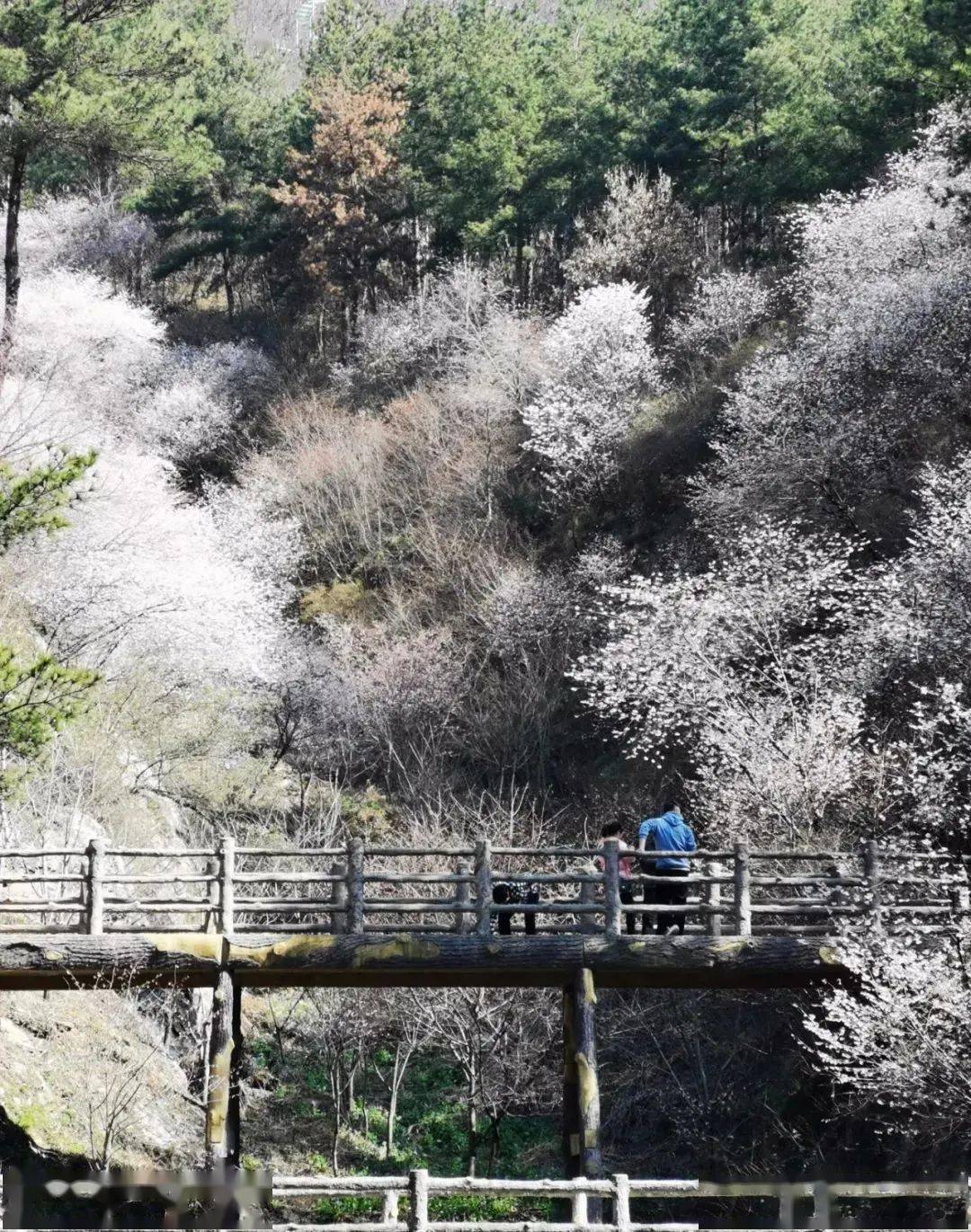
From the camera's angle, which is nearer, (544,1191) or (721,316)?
(544,1191)

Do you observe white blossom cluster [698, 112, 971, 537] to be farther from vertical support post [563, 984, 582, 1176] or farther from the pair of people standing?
vertical support post [563, 984, 582, 1176]

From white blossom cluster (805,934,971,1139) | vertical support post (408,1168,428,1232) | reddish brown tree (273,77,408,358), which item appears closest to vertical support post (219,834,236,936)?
white blossom cluster (805,934,971,1139)

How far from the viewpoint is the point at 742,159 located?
157ft

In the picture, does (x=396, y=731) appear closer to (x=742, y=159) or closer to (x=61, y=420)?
(x=61, y=420)

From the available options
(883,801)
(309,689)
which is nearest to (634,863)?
(883,801)

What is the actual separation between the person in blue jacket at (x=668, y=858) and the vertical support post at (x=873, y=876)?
73.4 inches

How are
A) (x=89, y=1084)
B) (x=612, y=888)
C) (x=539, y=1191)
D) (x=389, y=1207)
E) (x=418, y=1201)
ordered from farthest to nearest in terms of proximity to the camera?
1. (x=89, y=1084)
2. (x=612, y=888)
3. (x=389, y=1207)
4. (x=539, y=1191)
5. (x=418, y=1201)

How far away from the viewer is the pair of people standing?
18422mm

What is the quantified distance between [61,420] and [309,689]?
988cm

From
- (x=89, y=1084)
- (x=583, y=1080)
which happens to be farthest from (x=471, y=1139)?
(x=583, y=1080)

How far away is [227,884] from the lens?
18297 millimetres

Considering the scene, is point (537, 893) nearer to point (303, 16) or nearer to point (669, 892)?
point (669, 892)

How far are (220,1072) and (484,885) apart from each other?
3.40 meters

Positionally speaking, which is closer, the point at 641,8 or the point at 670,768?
the point at 670,768
